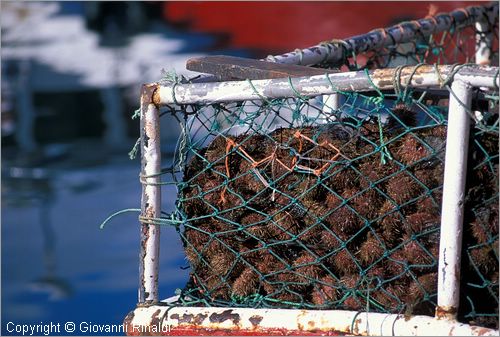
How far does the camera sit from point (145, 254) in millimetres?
2199

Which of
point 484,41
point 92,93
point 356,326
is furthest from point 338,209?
point 92,93

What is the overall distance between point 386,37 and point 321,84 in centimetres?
147

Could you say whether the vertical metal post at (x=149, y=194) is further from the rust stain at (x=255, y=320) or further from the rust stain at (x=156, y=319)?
the rust stain at (x=255, y=320)

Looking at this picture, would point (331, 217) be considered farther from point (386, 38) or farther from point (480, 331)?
point (386, 38)

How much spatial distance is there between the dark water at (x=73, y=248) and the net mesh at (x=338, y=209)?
3.36 m

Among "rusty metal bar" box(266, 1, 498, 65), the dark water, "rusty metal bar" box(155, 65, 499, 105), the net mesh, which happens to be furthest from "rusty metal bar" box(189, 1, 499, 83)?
the dark water

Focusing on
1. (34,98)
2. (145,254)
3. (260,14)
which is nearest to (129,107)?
(34,98)

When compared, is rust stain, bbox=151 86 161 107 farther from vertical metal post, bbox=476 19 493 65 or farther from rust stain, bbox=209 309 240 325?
vertical metal post, bbox=476 19 493 65

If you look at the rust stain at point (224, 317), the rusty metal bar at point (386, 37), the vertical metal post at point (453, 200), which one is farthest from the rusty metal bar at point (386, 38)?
the vertical metal post at point (453, 200)

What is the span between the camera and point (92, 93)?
892cm

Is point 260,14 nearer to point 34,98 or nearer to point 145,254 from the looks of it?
point 34,98

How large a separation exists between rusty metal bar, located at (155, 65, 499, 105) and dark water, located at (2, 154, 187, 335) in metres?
3.51

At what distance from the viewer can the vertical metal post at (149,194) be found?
2137mm

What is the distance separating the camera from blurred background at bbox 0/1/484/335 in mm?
6773
